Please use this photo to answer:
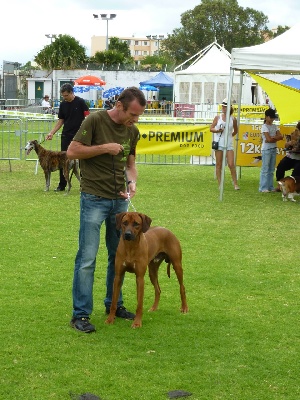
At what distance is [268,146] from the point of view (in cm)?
1572

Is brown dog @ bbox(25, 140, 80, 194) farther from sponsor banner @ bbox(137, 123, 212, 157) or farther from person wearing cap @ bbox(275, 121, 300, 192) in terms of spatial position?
person wearing cap @ bbox(275, 121, 300, 192)

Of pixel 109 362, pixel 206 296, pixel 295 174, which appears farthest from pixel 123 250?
pixel 295 174

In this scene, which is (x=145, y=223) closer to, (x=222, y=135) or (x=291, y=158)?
(x=222, y=135)

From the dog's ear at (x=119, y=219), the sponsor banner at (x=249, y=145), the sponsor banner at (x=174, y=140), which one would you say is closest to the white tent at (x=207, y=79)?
the sponsor banner at (x=174, y=140)

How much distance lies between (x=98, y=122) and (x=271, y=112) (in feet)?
32.3

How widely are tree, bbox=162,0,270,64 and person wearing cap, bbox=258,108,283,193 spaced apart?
3144 inches

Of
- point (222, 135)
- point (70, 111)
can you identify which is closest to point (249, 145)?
point (222, 135)

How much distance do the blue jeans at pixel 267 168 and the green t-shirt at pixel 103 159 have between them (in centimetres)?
961

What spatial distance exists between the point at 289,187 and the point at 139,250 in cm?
890

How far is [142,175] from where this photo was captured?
62.2 ft

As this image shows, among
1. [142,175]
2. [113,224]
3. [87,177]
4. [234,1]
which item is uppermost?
[234,1]

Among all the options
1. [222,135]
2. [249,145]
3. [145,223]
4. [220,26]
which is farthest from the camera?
[220,26]

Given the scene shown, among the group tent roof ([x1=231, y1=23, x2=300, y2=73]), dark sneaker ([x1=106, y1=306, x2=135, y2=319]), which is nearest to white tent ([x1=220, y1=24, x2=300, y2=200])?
tent roof ([x1=231, y1=23, x2=300, y2=73])

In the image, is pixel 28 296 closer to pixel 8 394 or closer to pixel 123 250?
pixel 123 250
